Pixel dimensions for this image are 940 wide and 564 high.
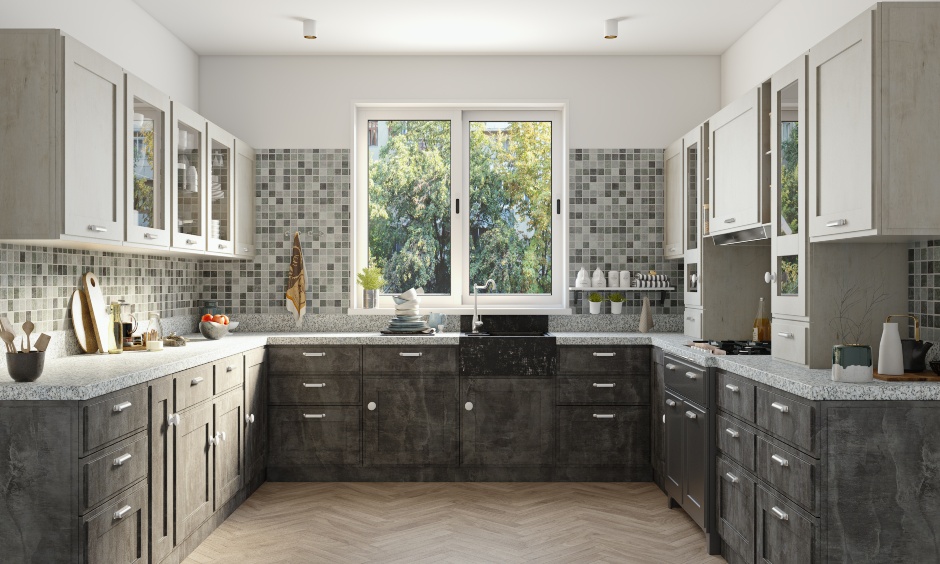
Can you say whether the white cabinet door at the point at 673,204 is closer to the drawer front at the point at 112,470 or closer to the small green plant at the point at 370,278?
the small green plant at the point at 370,278

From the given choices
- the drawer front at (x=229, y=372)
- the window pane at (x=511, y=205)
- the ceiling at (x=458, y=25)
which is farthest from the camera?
the window pane at (x=511, y=205)

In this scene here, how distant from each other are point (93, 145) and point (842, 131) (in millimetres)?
2921

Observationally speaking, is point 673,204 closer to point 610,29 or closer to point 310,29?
point 610,29

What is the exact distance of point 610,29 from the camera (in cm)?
466

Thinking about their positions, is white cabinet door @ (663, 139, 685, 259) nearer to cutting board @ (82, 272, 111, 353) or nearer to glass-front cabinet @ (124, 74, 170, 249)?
glass-front cabinet @ (124, 74, 170, 249)

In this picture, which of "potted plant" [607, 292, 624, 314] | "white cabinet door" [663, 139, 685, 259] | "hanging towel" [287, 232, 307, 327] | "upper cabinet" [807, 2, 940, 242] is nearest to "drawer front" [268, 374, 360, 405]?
"hanging towel" [287, 232, 307, 327]

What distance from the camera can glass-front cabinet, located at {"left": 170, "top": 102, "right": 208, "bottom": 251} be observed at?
3.94 metres

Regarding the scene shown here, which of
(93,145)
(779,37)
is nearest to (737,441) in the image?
(779,37)

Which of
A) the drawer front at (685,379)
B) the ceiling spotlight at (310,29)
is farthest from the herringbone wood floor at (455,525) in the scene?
the ceiling spotlight at (310,29)

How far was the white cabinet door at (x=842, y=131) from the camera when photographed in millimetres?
2709

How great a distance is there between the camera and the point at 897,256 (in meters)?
3.15

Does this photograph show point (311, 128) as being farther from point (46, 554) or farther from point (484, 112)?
point (46, 554)

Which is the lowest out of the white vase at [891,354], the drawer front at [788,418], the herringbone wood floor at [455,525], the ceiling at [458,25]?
the herringbone wood floor at [455,525]

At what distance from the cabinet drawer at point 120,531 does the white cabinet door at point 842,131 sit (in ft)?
9.37
